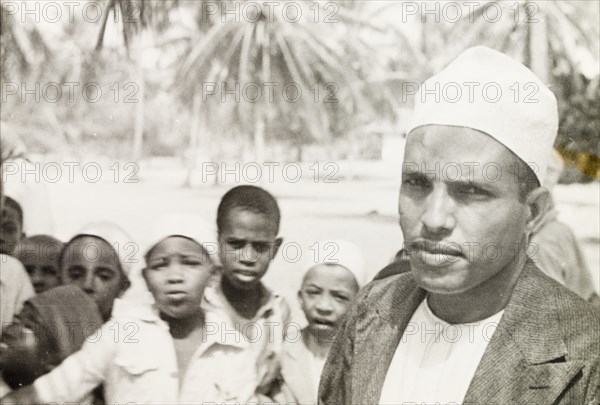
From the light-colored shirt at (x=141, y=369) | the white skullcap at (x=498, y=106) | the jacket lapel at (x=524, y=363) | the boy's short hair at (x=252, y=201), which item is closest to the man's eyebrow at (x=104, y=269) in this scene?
the light-colored shirt at (x=141, y=369)

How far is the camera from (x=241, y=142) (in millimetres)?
2572

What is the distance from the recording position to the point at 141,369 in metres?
2.47

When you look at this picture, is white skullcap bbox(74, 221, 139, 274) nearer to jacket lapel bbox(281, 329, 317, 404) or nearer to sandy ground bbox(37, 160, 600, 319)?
sandy ground bbox(37, 160, 600, 319)

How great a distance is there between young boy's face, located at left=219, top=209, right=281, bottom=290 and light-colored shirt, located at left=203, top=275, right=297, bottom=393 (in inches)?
2.5

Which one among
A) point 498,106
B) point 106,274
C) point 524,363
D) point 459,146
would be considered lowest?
point 524,363

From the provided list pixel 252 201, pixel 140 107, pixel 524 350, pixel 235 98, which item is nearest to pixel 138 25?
pixel 140 107

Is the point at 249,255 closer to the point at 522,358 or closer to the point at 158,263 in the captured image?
the point at 158,263

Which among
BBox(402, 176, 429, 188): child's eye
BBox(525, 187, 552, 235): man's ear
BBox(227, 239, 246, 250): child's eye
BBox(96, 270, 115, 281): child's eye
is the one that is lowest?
BBox(96, 270, 115, 281): child's eye

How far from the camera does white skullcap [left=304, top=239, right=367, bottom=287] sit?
2.56m

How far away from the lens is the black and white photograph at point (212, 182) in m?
2.50

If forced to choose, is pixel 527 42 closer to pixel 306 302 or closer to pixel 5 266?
pixel 306 302

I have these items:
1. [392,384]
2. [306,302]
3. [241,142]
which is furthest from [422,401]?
[241,142]

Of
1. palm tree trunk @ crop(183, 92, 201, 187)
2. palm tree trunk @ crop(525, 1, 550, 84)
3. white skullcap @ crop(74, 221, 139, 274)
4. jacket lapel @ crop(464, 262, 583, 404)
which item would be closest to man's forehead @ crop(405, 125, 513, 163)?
jacket lapel @ crop(464, 262, 583, 404)

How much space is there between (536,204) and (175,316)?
1.27 meters
